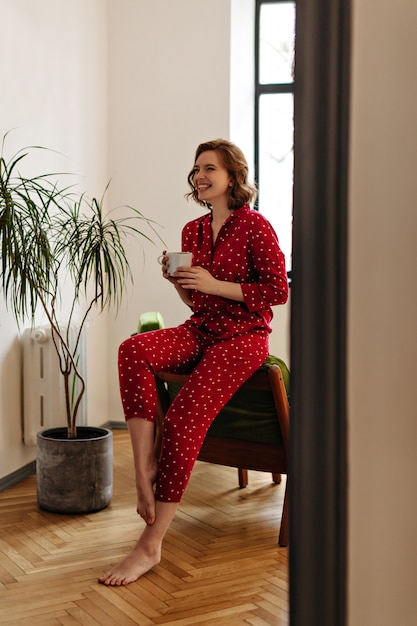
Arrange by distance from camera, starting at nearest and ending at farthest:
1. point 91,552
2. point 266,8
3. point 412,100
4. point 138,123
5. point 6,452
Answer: point 412,100 → point 91,552 → point 6,452 → point 138,123 → point 266,8

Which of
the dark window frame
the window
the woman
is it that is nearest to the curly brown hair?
the woman

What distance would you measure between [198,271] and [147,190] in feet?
5.52

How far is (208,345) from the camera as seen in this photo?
109 inches

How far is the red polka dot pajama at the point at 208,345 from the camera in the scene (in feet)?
7.85

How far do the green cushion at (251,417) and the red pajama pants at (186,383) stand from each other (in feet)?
0.38

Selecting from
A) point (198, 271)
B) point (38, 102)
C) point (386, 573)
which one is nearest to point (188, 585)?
point (198, 271)

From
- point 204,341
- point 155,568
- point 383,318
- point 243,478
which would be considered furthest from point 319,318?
point 243,478

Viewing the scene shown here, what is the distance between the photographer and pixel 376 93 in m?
0.69

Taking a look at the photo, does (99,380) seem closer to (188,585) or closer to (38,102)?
(38,102)

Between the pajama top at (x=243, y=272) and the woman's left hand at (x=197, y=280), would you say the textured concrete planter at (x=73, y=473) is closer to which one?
the pajama top at (x=243, y=272)

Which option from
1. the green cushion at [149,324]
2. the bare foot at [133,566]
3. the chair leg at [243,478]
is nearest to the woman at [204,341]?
the bare foot at [133,566]

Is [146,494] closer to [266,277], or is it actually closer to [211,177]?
[266,277]

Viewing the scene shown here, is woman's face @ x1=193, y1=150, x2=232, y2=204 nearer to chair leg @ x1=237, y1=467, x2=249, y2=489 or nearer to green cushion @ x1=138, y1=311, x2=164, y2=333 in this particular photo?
green cushion @ x1=138, y1=311, x2=164, y2=333

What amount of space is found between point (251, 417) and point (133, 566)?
26.1 inches
